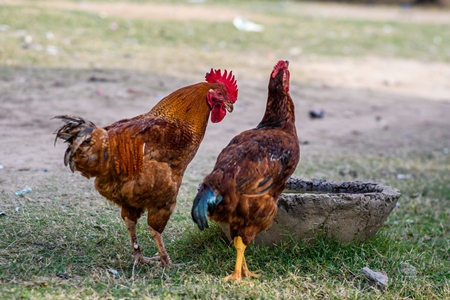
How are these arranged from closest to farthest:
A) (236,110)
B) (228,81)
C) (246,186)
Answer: (246,186) → (228,81) → (236,110)

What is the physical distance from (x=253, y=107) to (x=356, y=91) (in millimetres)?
2703

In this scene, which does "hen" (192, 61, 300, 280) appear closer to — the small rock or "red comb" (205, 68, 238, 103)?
"red comb" (205, 68, 238, 103)

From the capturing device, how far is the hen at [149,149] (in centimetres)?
399

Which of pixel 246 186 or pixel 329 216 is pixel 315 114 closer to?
pixel 329 216

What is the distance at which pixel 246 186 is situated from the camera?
13.2ft

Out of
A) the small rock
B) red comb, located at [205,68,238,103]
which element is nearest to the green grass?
red comb, located at [205,68,238,103]

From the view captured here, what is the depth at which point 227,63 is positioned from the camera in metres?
11.8

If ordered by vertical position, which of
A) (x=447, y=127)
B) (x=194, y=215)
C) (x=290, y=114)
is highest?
(x=290, y=114)

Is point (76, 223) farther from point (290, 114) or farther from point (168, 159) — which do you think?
point (290, 114)

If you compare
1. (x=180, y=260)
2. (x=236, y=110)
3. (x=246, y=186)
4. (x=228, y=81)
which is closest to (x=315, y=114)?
(x=236, y=110)

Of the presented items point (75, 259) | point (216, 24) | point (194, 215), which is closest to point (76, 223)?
point (75, 259)

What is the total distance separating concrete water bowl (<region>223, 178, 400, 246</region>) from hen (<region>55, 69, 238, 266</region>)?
1.89 feet

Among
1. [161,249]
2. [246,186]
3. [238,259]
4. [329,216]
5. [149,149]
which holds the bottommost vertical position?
[161,249]

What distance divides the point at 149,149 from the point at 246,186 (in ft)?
2.18
